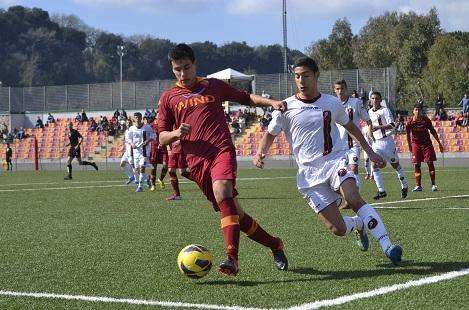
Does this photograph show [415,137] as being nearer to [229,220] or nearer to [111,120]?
[229,220]

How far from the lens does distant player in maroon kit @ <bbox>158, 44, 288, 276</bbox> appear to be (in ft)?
24.2

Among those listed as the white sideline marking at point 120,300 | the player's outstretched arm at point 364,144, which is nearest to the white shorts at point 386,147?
the player's outstretched arm at point 364,144

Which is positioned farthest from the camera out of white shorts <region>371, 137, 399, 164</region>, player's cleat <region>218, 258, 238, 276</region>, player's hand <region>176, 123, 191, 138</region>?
white shorts <region>371, 137, 399, 164</region>

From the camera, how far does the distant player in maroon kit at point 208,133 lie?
7.39 meters

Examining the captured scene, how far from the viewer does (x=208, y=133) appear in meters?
7.59

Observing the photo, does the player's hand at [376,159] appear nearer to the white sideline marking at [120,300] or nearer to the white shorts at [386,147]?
the white sideline marking at [120,300]

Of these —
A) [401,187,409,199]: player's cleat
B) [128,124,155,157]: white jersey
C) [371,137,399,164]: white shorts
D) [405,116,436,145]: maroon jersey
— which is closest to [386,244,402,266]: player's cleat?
[401,187,409,199]: player's cleat

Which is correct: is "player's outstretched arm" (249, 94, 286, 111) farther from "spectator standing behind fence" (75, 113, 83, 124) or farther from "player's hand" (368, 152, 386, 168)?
"spectator standing behind fence" (75, 113, 83, 124)

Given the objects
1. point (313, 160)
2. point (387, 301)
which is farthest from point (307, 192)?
point (387, 301)

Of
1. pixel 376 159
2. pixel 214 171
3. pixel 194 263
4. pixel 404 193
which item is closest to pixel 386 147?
pixel 404 193

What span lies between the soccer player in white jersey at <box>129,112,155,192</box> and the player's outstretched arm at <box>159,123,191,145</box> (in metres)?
14.9

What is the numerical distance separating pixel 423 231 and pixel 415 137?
365 inches

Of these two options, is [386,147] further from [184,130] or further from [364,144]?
[184,130]

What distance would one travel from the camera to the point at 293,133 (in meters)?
8.01
